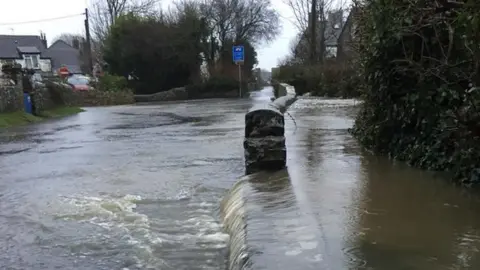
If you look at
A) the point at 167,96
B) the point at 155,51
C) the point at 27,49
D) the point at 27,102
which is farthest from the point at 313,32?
the point at 27,49

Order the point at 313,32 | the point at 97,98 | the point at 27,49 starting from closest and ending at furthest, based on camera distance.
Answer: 1. the point at 313,32
2. the point at 97,98
3. the point at 27,49

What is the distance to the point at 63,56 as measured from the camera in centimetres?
8738

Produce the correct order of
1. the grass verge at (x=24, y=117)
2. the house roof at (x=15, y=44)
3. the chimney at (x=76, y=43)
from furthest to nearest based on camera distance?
the chimney at (x=76, y=43)
the house roof at (x=15, y=44)
the grass verge at (x=24, y=117)

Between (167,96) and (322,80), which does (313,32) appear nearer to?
(322,80)

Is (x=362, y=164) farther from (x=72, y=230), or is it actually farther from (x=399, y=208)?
(x=72, y=230)

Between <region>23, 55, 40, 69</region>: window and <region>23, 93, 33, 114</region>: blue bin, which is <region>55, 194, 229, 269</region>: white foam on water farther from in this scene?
<region>23, 55, 40, 69</region>: window

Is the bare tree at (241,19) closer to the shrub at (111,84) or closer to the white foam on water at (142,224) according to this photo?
the shrub at (111,84)

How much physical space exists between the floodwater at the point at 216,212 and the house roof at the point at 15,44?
67.5 m

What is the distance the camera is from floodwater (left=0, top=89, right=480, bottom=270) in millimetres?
4371

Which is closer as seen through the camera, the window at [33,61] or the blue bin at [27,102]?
the blue bin at [27,102]

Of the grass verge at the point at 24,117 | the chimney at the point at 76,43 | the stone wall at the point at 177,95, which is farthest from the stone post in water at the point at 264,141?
the chimney at the point at 76,43

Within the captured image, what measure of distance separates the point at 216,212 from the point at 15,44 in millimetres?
78143

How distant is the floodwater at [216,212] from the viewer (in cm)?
437

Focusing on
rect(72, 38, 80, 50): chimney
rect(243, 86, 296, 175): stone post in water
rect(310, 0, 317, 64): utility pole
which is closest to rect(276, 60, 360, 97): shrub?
rect(310, 0, 317, 64): utility pole
